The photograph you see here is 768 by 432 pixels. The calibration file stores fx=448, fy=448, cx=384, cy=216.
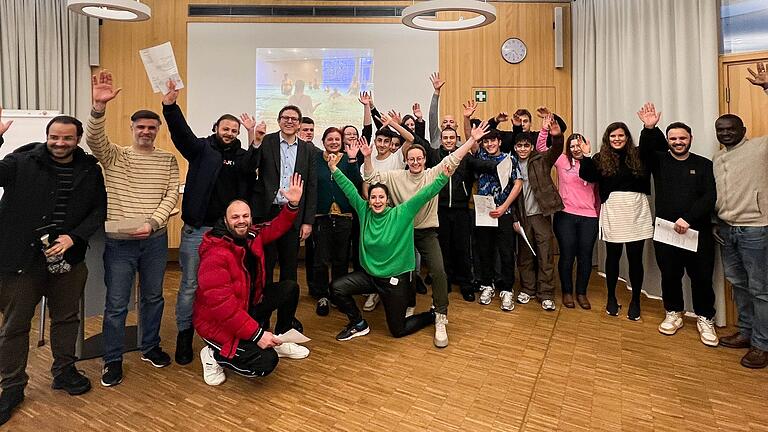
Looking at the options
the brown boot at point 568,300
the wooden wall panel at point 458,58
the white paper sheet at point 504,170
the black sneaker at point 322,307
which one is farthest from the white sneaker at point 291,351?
the wooden wall panel at point 458,58

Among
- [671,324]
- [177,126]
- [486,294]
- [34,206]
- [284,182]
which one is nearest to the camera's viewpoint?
[34,206]

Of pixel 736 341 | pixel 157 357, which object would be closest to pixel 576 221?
pixel 736 341

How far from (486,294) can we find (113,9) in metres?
4.14

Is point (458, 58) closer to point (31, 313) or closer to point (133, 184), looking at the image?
point (133, 184)

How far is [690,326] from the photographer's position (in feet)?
11.1

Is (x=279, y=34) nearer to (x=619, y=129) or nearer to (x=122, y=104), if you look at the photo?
(x=122, y=104)

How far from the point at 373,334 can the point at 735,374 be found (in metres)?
2.22

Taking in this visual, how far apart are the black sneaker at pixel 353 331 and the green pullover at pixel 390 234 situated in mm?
413

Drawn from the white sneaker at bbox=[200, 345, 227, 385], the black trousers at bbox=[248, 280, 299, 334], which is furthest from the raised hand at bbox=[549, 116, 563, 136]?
the white sneaker at bbox=[200, 345, 227, 385]

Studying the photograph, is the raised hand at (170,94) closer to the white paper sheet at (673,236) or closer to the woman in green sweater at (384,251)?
the woman in green sweater at (384,251)

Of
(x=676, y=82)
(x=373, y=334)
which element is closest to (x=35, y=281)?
(x=373, y=334)

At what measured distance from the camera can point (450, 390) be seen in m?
2.41

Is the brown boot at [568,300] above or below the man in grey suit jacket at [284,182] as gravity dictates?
below

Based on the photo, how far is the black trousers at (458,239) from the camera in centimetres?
388
